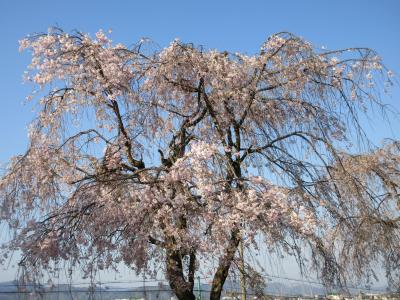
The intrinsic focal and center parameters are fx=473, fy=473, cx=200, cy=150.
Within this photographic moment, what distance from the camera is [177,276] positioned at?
5.96 metres

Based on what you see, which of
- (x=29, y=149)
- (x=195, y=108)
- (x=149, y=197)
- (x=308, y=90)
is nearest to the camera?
(x=149, y=197)

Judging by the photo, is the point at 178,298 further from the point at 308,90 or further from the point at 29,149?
the point at 308,90

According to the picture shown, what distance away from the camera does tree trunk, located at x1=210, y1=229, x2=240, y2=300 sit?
5.58m

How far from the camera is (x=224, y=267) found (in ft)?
20.1

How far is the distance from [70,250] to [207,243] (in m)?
1.63

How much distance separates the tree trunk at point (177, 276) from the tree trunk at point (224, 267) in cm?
37

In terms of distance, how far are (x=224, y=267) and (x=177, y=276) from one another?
2.05ft

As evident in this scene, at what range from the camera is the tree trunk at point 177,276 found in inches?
230

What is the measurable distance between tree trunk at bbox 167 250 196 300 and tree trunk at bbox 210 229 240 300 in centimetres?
37

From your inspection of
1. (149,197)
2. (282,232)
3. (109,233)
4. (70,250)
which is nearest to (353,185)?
(282,232)

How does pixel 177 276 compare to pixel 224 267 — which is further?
pixel 224 267

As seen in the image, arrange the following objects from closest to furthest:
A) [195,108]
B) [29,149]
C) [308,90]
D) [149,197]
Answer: [149,197] < [29,149] < [308,90] < [195,108]

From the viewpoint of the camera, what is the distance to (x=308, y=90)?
647 centimetres

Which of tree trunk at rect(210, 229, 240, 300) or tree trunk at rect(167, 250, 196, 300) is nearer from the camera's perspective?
tree trunk at rect(210, 229, 240, 300)
